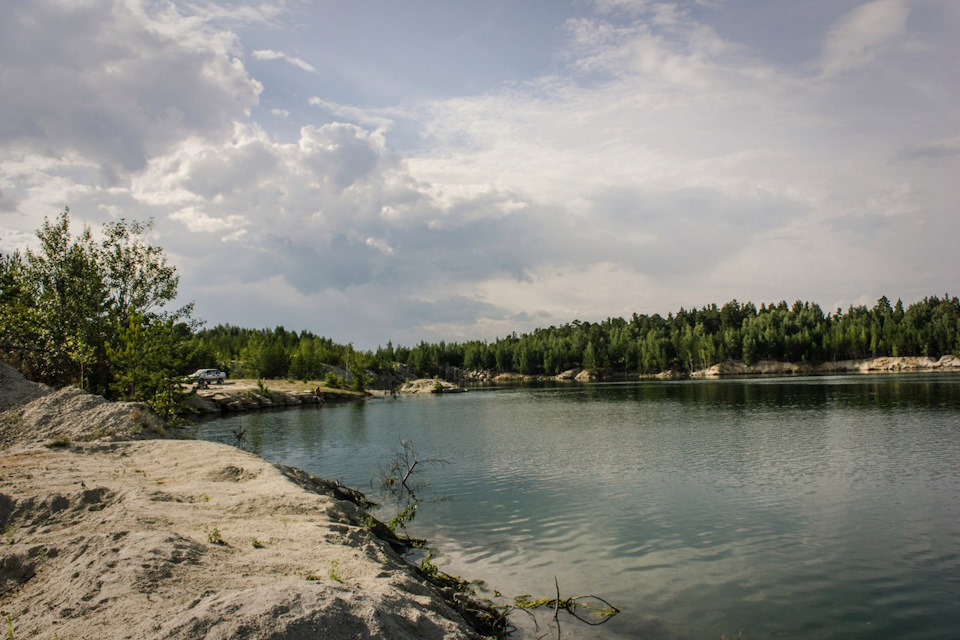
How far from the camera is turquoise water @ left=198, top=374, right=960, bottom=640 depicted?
14305 millimetres

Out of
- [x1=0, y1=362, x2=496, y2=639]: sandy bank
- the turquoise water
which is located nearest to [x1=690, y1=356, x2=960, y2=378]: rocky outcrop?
the turquoise water

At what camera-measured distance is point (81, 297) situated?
1949 inches

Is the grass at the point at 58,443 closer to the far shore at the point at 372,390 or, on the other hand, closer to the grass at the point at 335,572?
the grass at the point at 335,572

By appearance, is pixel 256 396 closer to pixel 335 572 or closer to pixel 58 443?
pixel 58 443

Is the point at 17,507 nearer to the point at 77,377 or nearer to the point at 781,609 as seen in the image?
the point at 781,609

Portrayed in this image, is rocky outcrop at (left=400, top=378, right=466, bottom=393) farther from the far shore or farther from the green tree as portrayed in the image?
the green tree

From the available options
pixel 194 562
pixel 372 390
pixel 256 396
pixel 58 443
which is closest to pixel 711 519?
pixel 194 562

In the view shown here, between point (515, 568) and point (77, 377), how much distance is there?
4522cm

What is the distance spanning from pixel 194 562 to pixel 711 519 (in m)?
18.7

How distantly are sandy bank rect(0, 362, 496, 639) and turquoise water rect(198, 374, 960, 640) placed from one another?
4.35 metres

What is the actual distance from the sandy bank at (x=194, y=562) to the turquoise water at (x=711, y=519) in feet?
14.3

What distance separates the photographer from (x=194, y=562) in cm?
1062

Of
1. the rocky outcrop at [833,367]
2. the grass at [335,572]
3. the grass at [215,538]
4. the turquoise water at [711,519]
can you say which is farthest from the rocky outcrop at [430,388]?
the grass at [335,572]

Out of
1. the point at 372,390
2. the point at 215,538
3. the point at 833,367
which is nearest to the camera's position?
the point at 215,538
